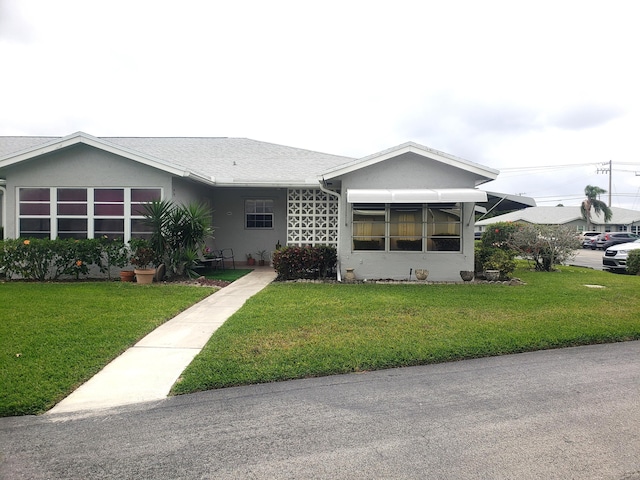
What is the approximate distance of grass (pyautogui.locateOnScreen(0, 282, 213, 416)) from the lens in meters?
4.86

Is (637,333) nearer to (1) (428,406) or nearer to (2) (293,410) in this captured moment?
(1) (428,406)

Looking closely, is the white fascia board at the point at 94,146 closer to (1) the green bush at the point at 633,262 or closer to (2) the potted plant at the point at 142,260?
(2) the potted plant at the point at 142,260

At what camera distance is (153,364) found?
5793mm

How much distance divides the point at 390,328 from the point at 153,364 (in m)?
3.71

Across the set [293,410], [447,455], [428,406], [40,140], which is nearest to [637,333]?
[428,406]

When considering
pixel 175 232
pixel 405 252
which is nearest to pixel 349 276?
pixel 405 252

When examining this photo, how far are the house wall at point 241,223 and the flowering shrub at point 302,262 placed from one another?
4051 millimetres

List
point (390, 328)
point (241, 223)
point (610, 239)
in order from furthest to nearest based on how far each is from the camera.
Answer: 1. point (610, 239)
2. point (241, 223)
3. point (390, 328)

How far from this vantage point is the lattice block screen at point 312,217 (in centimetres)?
1427

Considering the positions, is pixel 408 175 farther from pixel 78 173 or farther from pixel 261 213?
pixel 78 173

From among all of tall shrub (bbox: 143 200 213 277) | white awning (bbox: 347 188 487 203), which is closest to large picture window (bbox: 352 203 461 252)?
white awning (bbox: 347 188 487 203)

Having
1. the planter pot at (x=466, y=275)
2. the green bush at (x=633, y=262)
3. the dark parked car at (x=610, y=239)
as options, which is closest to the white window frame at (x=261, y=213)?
the planter pot at (x=466, y=275)

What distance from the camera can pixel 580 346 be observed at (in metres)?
6.70

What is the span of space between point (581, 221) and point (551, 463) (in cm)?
5868
